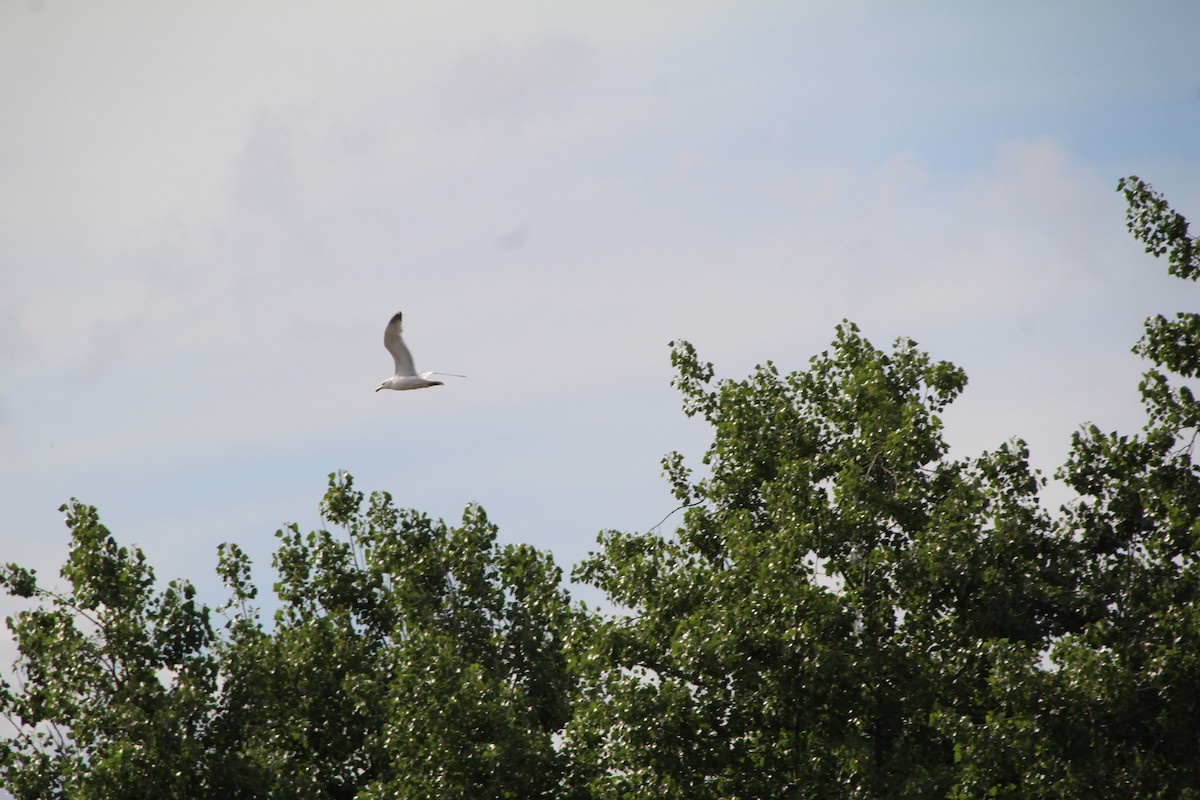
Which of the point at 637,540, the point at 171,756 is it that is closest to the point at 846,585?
the point at 637,540

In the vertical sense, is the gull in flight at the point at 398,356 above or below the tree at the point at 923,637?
above

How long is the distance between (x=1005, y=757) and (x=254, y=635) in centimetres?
1397

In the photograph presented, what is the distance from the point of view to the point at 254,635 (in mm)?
31469

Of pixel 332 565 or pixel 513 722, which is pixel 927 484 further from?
pixel 332 565

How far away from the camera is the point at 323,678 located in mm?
30656

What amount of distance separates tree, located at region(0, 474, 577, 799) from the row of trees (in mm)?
57

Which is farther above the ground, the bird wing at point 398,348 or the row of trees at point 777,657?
the bird wing at point 398,348

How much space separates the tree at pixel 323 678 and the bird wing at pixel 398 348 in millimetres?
4295

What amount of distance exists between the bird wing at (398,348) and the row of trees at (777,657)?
4.35 meters

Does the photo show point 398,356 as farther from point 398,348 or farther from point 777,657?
point 777,657

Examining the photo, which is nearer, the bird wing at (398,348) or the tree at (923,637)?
the tree at (923,637)

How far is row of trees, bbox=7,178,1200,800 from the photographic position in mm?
23953

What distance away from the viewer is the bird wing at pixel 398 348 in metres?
29.4

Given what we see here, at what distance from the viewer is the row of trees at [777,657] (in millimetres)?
23953
